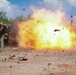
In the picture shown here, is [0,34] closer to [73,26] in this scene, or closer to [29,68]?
[73,26]

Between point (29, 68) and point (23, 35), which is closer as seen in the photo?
point (29, 68)

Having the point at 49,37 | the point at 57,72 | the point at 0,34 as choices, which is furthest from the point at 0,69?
the point at 0,34

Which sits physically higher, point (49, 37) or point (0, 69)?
point (49, 37)

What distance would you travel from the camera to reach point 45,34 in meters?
32.0

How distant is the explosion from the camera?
103 feet

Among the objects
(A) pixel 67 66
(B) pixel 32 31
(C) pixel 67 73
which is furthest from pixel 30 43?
(C) pixel 67 73

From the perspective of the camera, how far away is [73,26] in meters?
32.5

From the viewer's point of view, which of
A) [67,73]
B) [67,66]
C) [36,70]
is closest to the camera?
[67,73]

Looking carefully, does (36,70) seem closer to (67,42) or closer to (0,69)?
(0,69)

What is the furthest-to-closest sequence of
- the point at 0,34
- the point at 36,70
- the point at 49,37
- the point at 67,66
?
the point at 0,34 → the point at 49,37 → the point at 67,66 → the point at 36,70

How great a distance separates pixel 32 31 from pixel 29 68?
16777 millimetres

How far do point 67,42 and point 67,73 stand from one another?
58.3 feet

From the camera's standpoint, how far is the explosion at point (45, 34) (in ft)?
103

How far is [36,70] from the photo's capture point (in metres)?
15.3
